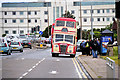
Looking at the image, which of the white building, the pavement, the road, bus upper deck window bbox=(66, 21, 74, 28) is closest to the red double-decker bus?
bus upper deck window bbox=(66, 21, 74, 28)

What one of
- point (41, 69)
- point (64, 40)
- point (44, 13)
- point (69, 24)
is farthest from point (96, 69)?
point (44, 13)

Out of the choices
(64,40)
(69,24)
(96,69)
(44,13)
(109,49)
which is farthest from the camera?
(44,13)

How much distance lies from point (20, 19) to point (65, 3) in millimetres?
17933

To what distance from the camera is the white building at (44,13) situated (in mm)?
116062

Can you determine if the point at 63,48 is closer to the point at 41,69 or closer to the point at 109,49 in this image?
the point at 109,49

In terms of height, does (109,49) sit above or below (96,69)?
above

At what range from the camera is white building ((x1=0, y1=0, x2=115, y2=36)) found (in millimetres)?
116062

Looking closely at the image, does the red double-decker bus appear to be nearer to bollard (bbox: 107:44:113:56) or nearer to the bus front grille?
the bus front grille

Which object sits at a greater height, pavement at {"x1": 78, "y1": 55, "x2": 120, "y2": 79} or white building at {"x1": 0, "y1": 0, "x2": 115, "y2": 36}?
white building at {"x1": 0, "y1": 0, "x2": 115, "y2": 36}

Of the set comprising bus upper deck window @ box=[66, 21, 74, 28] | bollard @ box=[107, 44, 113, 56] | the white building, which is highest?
the white building

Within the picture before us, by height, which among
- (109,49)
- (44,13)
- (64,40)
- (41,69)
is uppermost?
(44,13)

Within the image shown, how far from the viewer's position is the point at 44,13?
120 m

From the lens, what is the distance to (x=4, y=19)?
122562 mm

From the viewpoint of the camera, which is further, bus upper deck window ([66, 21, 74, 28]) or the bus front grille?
bus upper deck window ([66, 21, 74, 28])
